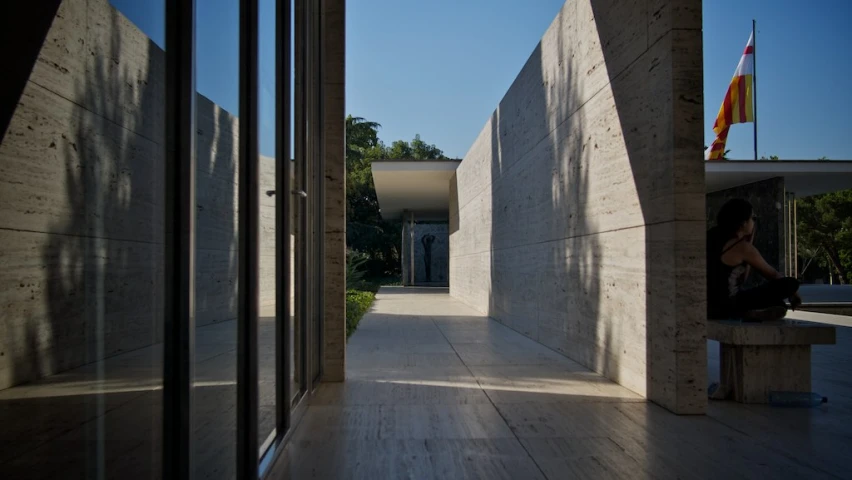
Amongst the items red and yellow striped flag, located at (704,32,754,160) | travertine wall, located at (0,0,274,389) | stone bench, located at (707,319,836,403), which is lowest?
stone bench, located at (707,319,836,403)

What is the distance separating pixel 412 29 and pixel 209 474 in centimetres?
1089

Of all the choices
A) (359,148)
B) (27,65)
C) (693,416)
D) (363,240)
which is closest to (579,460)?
Answer: (693,416)

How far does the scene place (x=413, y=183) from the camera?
17344 millimetres

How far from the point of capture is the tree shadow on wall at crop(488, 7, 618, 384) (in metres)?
5.46

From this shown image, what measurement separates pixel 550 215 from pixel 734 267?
8.24 ft

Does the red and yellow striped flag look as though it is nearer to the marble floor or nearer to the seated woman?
the marble floor

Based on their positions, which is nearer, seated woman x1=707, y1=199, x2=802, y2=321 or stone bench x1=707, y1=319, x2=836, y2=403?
stone bench x1=707, y1=319, x2=836, y2=403

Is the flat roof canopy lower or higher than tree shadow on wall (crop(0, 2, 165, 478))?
higher

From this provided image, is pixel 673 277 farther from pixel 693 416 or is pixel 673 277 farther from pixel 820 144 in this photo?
pixel 820 144

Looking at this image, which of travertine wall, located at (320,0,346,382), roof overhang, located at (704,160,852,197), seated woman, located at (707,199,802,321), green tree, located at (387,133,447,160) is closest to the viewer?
seated woman, located at (707,199,802,321)

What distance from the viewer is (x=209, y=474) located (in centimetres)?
188

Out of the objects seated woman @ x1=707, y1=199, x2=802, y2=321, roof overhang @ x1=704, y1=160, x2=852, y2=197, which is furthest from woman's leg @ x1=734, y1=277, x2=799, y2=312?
roof overhang @ x1=704, y1=160, x2=852, y2=197

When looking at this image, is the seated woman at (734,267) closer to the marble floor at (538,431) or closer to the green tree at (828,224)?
the marble floor at (538,431)

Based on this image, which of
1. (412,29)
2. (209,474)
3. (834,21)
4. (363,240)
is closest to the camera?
(209,474)
